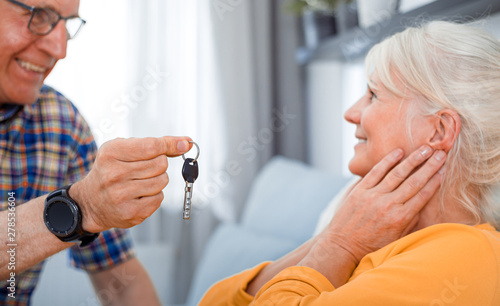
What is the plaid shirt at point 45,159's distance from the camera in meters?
1.22

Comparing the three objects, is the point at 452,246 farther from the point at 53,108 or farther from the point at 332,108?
the point at 332,108

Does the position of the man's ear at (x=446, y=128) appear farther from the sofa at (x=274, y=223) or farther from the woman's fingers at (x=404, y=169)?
the sofa at (x=274, y=223)

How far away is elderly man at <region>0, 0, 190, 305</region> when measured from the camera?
0.82 meters

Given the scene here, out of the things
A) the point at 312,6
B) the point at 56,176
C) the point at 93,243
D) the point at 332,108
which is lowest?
the point at 93,243

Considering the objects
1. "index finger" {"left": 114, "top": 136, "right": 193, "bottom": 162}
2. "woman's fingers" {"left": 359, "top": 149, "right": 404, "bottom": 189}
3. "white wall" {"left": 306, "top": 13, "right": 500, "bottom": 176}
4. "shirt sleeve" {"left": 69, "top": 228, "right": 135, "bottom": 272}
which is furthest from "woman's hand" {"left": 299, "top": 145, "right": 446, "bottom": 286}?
"white wall" {"left": 306, "top": 13, "right": 500, "bottom": 176}

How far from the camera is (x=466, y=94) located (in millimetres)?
965

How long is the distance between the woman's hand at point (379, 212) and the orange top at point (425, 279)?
7cm

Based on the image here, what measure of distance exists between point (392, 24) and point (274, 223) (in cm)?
88

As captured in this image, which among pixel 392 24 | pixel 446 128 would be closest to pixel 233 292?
pixel 446 128

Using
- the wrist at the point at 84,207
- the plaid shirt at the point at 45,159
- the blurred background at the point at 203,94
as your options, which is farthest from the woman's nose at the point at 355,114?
the blurred background at the point at 203,94

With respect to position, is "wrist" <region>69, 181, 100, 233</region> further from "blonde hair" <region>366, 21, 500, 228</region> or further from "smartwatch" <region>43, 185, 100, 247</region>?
"blonde hair" <region>366, 21, 500, 228</region>

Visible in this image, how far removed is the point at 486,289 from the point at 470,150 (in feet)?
1.09

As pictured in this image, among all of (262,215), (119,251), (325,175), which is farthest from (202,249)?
(119,251)

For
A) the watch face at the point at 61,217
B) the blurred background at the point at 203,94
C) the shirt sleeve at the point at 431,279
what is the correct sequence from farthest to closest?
the blurred background at the point at 203,94
the watch face at the point at 61,217
the shirt sleeve at the point at 431,279
